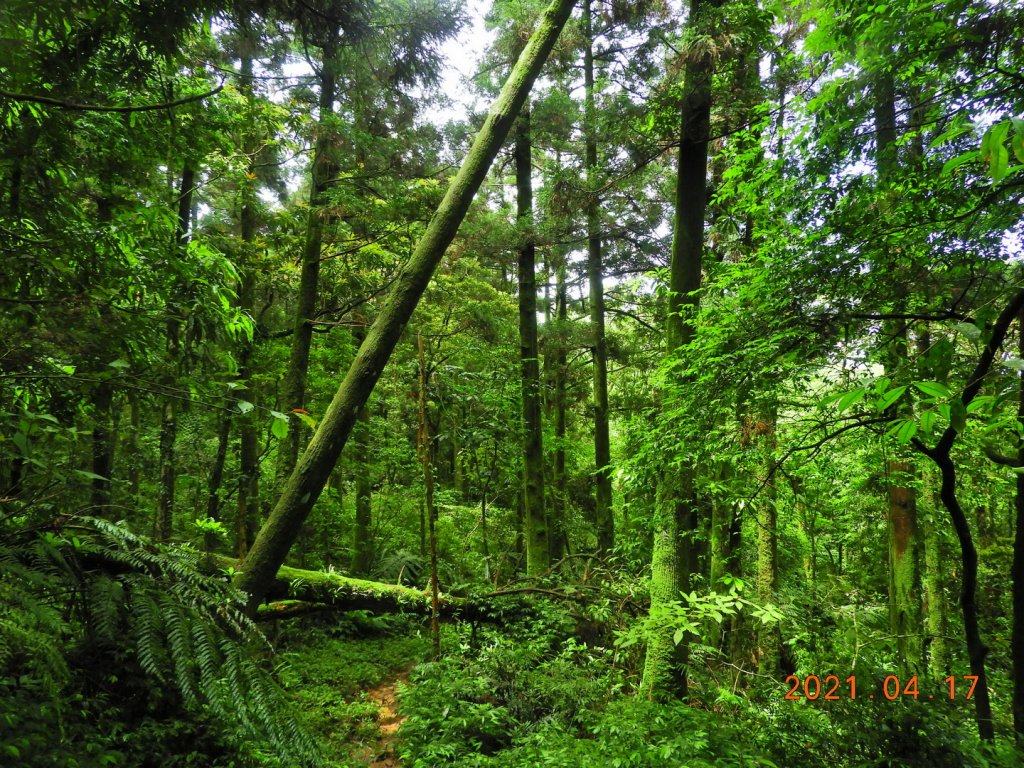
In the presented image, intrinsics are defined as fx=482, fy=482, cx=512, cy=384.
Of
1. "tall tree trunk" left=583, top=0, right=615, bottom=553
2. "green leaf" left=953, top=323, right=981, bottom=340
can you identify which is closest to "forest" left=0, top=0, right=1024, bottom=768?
"green leaf" left=953, top=323, right=981, bottom=340

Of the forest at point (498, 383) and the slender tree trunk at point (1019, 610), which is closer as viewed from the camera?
the forest at point (498, 383)

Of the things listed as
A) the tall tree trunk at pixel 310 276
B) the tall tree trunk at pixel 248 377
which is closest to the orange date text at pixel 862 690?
the tall tree trunk at pixel 310 276

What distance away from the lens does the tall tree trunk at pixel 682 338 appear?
4.53 meters

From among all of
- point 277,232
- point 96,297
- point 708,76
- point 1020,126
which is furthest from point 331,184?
point 1020,126

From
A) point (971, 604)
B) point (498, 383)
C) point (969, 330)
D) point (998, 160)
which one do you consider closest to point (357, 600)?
point (498, 383)

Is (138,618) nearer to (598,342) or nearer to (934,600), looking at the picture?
(598,342)

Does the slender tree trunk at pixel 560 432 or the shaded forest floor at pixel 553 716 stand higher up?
the slender tree trunk at pixel 560 432

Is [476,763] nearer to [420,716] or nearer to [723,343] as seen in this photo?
[420,716]

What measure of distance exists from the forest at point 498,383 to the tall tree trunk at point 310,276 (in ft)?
0.24

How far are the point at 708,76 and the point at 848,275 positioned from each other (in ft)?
9.38

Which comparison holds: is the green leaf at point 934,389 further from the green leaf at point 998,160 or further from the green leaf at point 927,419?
the green leaf at point 998,160

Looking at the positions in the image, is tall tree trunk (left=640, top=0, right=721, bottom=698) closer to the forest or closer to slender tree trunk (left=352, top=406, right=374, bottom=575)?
the forest

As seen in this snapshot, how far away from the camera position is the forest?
199 centimetres

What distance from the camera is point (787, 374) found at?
3.64 m
